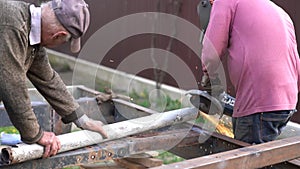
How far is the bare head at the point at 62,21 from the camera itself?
111 inches

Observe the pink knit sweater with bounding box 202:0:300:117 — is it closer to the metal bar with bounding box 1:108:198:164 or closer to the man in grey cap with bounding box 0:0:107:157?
the metal bar with bounding box 1:108:198:164

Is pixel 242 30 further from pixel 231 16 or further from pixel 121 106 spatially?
pixel 121 106

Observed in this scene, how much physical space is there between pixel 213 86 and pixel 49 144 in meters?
1.31

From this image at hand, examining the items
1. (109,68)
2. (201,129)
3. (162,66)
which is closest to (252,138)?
(201,129)

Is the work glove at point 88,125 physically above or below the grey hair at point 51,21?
below

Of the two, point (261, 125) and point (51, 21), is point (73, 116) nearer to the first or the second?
point (51, 21)

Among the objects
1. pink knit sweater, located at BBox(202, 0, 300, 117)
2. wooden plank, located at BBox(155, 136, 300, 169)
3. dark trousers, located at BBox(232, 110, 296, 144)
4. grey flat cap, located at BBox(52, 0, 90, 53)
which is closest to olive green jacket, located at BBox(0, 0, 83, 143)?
grey flat cap, located at BBox(52, 0, 90, 53)

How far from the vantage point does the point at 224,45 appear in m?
3.61

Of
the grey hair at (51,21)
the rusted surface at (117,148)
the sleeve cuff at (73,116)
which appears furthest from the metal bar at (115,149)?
the grey hair at (51,21)

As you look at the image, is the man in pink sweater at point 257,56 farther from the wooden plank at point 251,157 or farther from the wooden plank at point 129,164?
the wooden plank at point 129,164

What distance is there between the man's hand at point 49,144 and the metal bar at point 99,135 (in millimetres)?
30

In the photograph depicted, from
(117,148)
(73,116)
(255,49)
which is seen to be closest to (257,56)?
(255,49)

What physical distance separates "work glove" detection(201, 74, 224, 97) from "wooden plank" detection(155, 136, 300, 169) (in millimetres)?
657

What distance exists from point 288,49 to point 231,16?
0.45m
